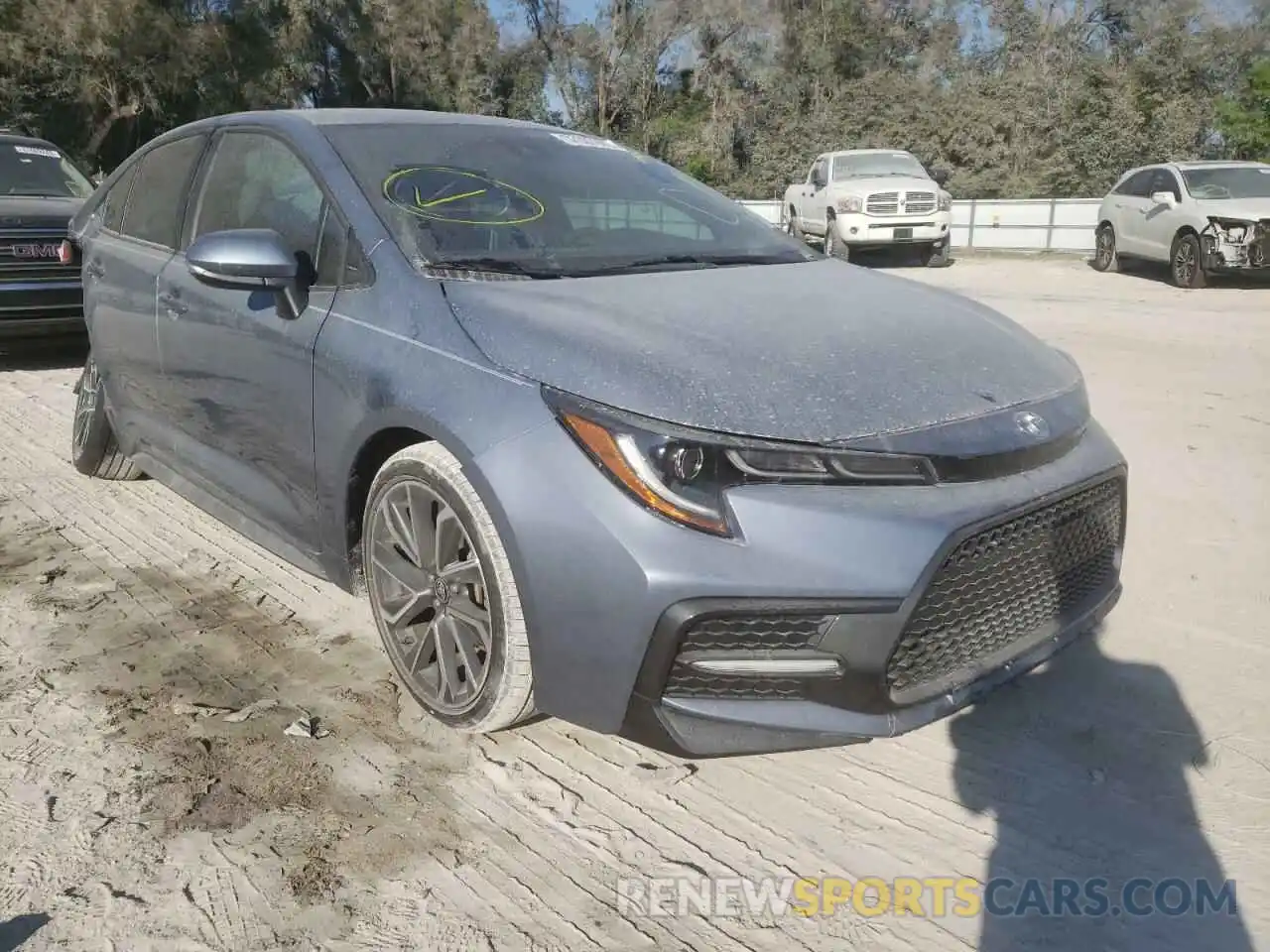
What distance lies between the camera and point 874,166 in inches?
661

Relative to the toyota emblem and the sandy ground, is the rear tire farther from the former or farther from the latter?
the toyota emblem

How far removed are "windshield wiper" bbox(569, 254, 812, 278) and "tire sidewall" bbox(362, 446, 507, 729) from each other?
29.6 inches

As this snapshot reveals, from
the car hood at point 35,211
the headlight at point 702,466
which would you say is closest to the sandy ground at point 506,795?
the headlight at point 702,466

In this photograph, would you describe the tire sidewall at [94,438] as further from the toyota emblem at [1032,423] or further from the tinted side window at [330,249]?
the toyota emblem at [1032,423]

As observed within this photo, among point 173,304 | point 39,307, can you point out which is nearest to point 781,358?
point 173,304

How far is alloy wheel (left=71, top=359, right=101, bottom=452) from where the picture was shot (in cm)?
468

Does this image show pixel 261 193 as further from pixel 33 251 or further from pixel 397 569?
pixel 33 251

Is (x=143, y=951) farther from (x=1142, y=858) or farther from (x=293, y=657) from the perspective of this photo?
(x=1142, y=858)

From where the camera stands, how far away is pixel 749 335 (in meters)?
2.56

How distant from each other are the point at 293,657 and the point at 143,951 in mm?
1244

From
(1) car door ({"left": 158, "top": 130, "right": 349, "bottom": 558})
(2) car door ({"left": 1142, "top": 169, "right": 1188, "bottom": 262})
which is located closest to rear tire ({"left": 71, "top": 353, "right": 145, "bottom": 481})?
(1) car door ({"left": 158, "top": 130, "right": 349, "bottom": 558})

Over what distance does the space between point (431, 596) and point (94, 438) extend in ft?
9.50

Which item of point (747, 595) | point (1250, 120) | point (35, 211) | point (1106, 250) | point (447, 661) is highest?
point (1250, 120)

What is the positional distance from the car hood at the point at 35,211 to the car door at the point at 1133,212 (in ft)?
41.0
